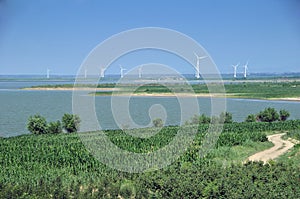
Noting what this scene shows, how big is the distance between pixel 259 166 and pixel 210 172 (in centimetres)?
183

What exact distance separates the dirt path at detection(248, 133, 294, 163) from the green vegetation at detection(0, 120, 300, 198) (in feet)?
1.99

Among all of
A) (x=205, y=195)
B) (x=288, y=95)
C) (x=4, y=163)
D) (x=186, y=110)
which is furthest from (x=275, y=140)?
(x=288, y=95)

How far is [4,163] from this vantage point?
15117 mm

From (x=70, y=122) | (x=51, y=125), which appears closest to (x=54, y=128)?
(x=51, y=125)

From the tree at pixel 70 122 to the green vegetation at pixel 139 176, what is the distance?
7354 mm

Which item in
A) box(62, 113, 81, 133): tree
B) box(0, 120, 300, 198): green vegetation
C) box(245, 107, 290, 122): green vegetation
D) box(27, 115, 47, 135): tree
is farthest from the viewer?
box(245, 107, 290, 122): green vegetation

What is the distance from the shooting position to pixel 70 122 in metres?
25.2

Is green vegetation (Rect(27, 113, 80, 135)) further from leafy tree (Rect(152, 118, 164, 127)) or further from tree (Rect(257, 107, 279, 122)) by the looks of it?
tree (Rect(257, 107, 279, 122))

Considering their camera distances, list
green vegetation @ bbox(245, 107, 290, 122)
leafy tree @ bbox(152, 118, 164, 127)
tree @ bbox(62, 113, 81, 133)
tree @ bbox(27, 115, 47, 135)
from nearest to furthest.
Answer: tree @ bbox(27, 115, 47, 135) → leafy tree @ bbox(152, 118, 164, 127) → tree @ bbox(62, 113, 81, 133) → green vegetation @ bbox(245, 107, 290, 122)

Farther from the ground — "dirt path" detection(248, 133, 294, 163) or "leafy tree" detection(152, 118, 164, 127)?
"leafy tree" detection(152, 118, 164, 127)

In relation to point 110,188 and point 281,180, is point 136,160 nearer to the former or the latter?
point 110,188

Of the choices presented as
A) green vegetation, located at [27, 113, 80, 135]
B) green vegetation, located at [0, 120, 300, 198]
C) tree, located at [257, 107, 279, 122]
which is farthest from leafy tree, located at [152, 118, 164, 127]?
tree, located at [257, 107, 279, 122]

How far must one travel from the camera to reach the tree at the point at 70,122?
25.1 m

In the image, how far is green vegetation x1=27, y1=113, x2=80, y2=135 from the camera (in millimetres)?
24266
